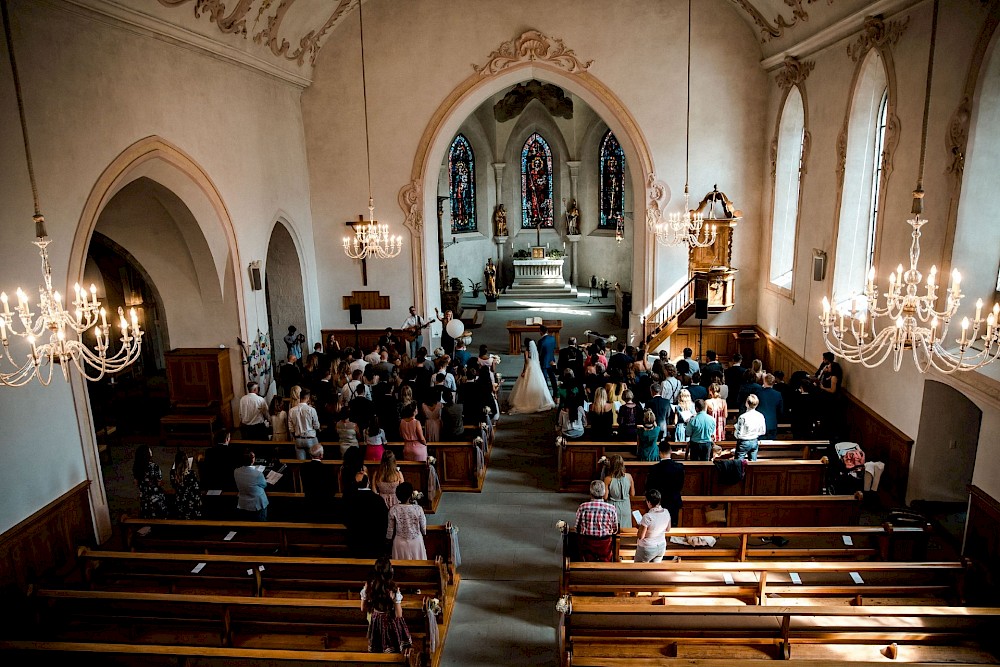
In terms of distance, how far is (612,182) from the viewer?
25547 millimetres

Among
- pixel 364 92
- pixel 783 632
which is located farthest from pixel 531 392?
pixel 364 92

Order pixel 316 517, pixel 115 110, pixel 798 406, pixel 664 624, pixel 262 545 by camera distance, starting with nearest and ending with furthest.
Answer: pixel 664 624 < pixel 262 545 < pixel 316 517 < pixel 115 110 < pixel 798 406

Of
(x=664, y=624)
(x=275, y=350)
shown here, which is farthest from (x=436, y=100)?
(x=664, y=624)

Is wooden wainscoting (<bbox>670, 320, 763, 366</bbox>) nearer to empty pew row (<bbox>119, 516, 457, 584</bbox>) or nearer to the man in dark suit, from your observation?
the man in dark suit

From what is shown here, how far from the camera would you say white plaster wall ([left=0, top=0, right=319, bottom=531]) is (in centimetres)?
751

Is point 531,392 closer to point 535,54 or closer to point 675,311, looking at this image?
point 675,311

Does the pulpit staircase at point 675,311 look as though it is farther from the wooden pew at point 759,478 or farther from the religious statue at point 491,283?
the religious statue at point 491,283

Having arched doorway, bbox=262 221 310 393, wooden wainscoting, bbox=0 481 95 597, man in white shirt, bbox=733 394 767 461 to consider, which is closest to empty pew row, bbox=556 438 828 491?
man in white shirt, bbox=733 394 767 461

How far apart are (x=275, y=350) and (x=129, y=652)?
39.7ft

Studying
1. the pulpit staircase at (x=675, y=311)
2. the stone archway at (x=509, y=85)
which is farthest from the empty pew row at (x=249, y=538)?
the stone archway at (x=509, y=85)

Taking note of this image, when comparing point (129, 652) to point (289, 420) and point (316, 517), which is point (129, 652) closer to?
point (316, 517)

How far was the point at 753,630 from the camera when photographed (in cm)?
592

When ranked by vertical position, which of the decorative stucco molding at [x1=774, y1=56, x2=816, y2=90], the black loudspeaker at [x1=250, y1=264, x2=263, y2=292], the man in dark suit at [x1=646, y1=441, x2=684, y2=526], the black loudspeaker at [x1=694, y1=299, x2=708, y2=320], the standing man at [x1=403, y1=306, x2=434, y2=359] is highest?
the decorative stucco molding at [x1=774, y1=56, x2=816, y2=90]

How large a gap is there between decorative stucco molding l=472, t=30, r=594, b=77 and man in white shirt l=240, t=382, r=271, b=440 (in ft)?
30.5
